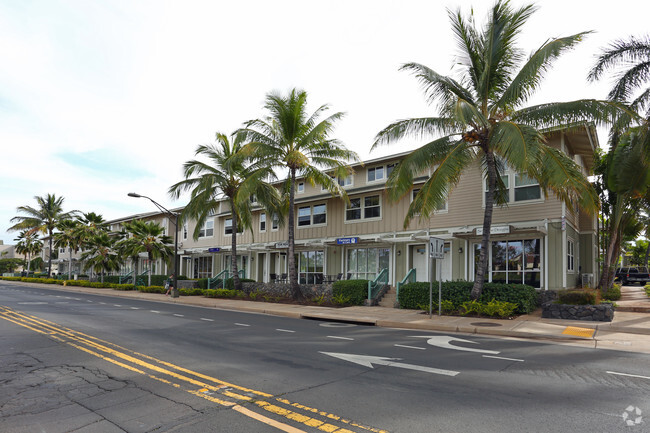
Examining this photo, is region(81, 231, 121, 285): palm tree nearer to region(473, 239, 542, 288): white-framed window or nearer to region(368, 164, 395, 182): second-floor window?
region(368, 164, 395, 182): second-floor window

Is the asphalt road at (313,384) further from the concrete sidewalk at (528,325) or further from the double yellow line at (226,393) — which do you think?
the concrete sidewalk at (528,325)

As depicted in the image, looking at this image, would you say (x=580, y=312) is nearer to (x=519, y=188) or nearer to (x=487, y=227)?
(x=487, y=227)

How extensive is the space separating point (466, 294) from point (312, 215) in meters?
13.2

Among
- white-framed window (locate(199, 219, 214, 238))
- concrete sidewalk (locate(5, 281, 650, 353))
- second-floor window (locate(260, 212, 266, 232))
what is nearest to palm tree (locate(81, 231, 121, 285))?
white-framed window (locate(199, 219, 214, 238))

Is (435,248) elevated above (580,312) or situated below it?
above

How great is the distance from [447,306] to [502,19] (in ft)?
32.6

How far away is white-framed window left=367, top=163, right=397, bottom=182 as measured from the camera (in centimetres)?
2348

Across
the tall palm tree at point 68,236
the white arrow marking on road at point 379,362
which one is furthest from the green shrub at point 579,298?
the tall palm tree at point 68,236

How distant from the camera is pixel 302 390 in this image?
5.92m

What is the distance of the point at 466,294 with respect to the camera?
51.5ft

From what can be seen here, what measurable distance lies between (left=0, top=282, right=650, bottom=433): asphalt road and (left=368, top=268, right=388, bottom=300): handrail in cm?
846

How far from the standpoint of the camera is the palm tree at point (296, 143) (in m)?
20.7

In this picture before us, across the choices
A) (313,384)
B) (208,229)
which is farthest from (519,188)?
(208,229)

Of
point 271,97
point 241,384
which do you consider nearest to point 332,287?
point 271,97
